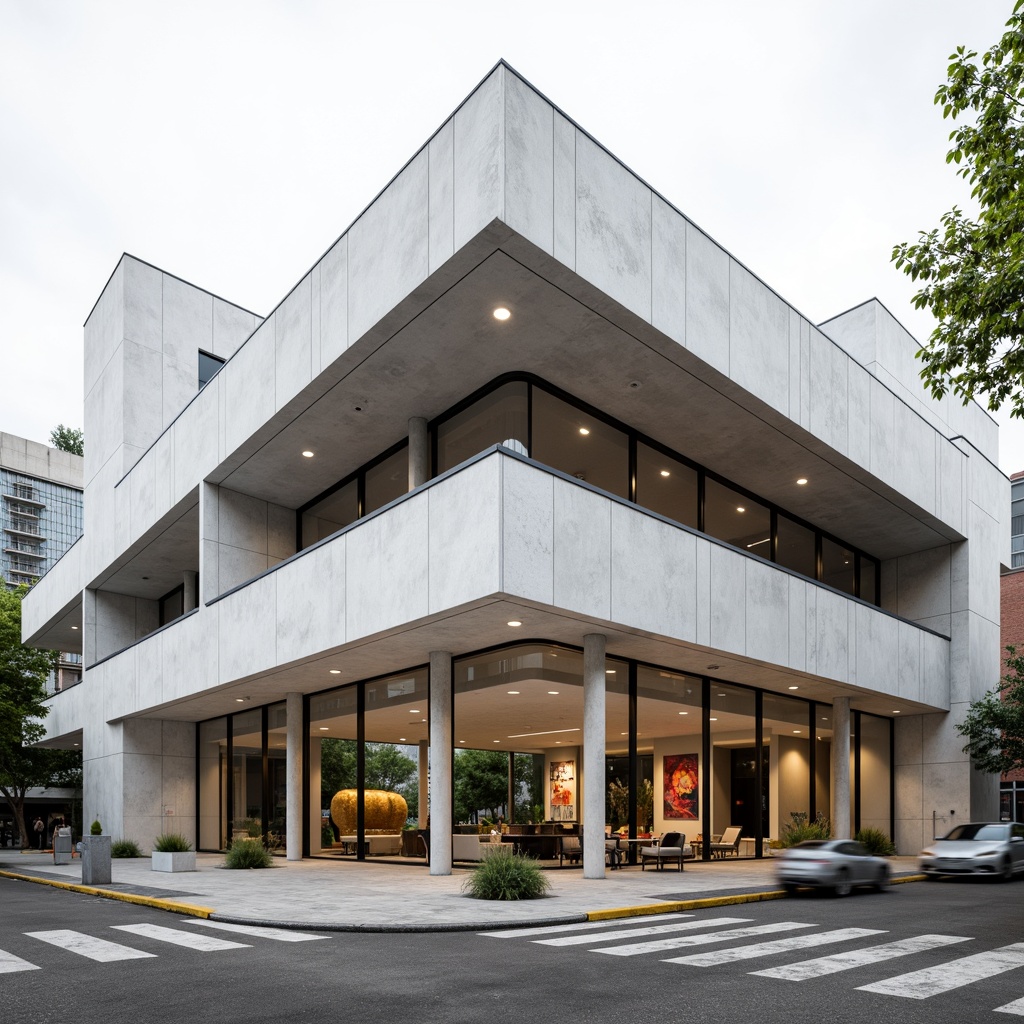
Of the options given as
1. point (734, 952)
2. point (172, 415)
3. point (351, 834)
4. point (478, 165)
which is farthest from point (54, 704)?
point (734, 952)

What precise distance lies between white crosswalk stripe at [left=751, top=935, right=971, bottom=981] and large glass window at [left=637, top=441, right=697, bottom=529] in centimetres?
1365

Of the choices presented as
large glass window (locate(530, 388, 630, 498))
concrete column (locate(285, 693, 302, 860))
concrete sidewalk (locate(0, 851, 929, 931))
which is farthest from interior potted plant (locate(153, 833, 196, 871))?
large glass window (locate(530, 388, 630, 498))

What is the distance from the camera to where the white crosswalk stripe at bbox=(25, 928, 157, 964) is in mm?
11547

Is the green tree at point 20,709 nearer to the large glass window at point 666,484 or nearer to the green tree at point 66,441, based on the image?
the large glass window at point 666,484

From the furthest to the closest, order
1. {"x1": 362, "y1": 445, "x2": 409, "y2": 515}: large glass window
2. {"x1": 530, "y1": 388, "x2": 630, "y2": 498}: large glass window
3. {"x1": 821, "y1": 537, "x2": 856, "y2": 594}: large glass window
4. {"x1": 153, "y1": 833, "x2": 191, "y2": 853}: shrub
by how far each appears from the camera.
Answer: {"x1": 821, "y1": 537, "x2": 856, "y2": 594}: large glass window, {"x1": 153, "y1": 833, "x2": 191, "y2": 853}: shrub, {"x1": 362, "y1": 445, "x2": 409, "y2": 515}: large glass window, {"x1": 530, "y1": 388, "x2": 630, "y2": 498}: large glass window

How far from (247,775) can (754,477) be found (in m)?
18.1

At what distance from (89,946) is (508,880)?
6.74m

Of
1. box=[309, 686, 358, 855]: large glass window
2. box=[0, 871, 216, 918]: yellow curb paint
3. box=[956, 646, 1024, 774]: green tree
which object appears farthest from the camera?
box=[956, 646, 1024, 774]: green tree

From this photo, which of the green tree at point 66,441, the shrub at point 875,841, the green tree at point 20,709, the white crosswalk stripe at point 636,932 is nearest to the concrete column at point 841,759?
the shrub at point 875,841

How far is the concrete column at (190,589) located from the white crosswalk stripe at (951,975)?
96.5 ft

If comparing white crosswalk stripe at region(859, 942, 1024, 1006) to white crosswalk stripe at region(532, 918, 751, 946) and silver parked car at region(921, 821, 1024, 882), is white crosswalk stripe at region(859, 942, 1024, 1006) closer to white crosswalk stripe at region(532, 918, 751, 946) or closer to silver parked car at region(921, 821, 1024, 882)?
white crosswalk stripe at region(532, 918, 751, 946)

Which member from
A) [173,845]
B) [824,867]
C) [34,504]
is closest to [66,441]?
[34,504]

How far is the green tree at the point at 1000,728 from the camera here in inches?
1168

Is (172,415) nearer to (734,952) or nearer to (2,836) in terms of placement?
(734,952)
